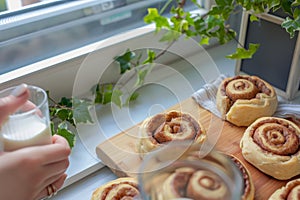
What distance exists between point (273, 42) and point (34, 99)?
1.78 feet

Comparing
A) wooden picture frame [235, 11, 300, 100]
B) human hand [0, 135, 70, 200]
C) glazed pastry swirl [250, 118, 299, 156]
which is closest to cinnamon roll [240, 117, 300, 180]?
glazed pastry swirl [250, 118, 299, 156]

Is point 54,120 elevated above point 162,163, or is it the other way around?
point 162,163

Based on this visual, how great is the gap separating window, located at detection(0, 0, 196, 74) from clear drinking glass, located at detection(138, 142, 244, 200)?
0.48 meters

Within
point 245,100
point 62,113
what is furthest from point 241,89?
point 62,113

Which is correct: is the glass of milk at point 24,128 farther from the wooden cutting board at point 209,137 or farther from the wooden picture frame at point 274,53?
the wooden picture frame at point 274,53

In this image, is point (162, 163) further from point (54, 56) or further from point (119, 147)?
point (54, 56)

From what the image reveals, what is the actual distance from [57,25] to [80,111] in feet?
0.71

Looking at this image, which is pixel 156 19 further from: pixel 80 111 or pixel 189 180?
pixel 189 180

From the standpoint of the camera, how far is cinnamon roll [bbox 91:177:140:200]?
627 millimetres

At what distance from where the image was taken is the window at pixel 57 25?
0.81m

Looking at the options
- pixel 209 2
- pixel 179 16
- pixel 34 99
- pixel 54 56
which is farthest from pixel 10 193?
pixel 209 2

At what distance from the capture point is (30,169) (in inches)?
17.3

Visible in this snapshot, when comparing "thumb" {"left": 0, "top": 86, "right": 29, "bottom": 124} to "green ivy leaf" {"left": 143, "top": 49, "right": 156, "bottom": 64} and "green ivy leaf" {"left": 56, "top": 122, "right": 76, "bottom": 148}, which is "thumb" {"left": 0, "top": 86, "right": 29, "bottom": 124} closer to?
"green ivy leaf" {"left": 56, "top": 122, "right": 76, "bottom": 148}

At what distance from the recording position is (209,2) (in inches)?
41.3
